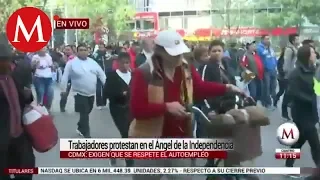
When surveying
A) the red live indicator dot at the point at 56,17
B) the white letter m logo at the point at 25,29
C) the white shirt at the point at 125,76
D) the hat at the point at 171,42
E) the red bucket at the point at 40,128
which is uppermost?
the red live indicator dot at the point at 56,17

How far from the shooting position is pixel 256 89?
338cm

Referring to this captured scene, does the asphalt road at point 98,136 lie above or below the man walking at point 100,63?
below

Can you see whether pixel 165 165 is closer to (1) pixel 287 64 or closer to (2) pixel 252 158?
(2) pixel 252 158

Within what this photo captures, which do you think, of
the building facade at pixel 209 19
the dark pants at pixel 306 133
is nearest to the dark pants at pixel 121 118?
the building facade at pixel 209 19

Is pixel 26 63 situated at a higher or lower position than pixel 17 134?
higher

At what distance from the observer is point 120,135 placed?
341cm

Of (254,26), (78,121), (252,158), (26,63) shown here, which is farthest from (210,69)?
(26,63)

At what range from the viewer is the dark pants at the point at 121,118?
3359 mm

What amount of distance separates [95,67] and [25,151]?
2.40 ft

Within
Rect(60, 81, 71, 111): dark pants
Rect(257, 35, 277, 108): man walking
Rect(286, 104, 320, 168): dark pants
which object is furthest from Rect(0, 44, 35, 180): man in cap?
Rect(286, 104, 320, 168): dark pants

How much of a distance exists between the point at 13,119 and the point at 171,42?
1.15 meters

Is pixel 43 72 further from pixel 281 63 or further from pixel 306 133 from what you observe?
pixel 306 133

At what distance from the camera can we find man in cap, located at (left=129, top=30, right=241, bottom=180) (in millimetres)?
3363

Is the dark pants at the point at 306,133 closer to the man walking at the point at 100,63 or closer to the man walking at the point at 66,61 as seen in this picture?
the man walking at the point at 100,63
